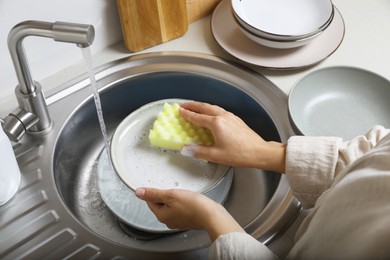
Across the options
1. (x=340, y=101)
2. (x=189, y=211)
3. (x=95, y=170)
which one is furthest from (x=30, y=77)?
(x=340, y=101)

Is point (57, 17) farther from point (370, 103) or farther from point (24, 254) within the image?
point (370, 103)

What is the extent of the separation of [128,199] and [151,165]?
0.26 ft

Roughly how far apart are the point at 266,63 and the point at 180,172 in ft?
0.97

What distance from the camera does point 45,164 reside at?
0.92 metres

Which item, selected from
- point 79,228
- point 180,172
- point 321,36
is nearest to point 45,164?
point 79,228

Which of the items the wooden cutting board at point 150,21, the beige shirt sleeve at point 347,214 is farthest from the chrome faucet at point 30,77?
the beige shirt sleeve at point 347,214

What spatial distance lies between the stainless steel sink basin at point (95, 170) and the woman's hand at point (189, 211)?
5 centimetres

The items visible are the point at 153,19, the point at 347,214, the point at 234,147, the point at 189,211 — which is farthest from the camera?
the point at 153,19

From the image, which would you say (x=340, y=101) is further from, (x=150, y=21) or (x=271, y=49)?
(x=150, y=21)

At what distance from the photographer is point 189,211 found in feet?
2.61

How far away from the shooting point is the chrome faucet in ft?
2.48

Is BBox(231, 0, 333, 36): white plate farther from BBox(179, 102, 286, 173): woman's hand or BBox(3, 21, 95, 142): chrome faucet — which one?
BBox(3, 21, 95, 142): chrome faucet

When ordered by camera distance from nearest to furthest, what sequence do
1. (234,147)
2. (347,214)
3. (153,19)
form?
(347,214) → (234,147) → (153,19)

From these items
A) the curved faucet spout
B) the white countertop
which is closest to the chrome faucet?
the curved faucet spout
